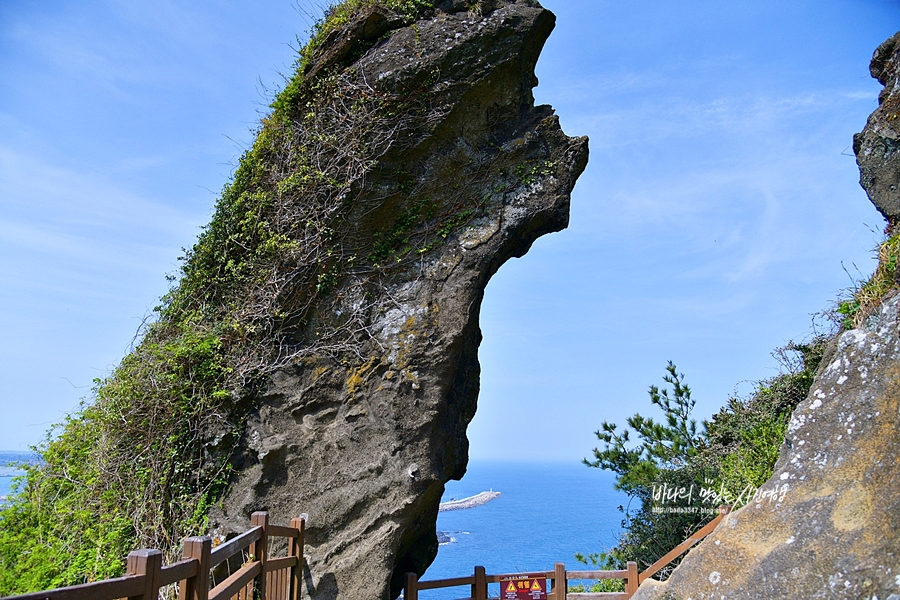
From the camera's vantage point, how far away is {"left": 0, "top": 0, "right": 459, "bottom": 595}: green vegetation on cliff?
6387 mm

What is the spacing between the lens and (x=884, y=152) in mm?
7152

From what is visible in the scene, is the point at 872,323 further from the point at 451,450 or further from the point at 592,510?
the point at 592,510

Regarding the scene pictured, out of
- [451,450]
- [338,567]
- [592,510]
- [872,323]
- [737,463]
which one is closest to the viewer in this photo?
[872,323]

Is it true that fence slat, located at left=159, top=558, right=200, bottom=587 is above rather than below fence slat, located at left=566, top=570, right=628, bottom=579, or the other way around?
above

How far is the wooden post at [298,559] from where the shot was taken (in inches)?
239

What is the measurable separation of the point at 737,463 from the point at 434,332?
5.57 m

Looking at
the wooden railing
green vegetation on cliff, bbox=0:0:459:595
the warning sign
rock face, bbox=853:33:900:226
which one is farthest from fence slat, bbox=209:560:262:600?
rock face, bbox=853:33:900:226

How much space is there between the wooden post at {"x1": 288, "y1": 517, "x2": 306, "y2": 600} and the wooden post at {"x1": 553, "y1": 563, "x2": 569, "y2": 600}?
10.6 feet

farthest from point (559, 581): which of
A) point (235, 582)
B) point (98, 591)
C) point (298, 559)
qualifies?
point (98, 591)

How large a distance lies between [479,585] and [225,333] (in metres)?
4.27

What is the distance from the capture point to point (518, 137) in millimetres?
8266

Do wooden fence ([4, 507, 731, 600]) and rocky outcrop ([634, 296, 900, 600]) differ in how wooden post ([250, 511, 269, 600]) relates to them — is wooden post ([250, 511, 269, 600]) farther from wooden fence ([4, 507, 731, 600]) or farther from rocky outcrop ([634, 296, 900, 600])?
rocky outcrop ([634, 296, 900, 600])

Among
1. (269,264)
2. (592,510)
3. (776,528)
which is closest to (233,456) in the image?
(269,264)

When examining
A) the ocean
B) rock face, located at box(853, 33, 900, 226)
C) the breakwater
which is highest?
rock face, located at box(853, 33, 900, 226)
